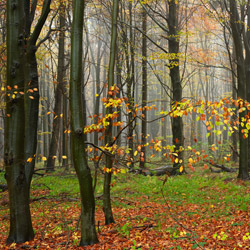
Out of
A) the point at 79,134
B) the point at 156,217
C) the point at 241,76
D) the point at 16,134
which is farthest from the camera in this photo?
the point at 241,76

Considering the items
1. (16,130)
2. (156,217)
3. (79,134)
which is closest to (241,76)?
(156,217)

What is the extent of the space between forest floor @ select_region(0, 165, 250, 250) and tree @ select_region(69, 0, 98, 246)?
0.56 metres

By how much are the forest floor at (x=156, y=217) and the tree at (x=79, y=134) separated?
0.56 m

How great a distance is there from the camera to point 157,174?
41.5 feet

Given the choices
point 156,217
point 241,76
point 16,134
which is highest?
point 241,76

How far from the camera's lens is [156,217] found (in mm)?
6340

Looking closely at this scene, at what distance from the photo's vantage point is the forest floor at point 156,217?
4844mm

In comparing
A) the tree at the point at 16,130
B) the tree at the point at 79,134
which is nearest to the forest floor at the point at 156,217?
the tree at the point at 16,130

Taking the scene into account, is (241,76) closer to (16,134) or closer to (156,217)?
(156,217)

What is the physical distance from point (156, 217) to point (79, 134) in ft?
11.1

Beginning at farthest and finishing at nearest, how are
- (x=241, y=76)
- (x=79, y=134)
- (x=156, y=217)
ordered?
(x=241, y=76) < (x=156, y=217) < (x=79, y=134)

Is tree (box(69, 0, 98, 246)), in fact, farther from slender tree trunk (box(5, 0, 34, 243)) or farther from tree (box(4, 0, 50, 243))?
slender tree trunk (box(5, 0, 34, 243))

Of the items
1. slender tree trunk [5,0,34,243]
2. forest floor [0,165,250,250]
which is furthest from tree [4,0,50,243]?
forest floor [0,165,250,250]

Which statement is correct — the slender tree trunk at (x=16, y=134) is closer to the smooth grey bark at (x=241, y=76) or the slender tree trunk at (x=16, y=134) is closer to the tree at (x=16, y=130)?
the tree at (x=16, y=130)
